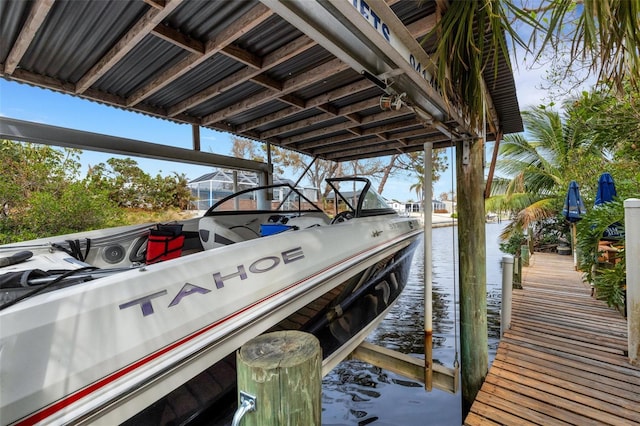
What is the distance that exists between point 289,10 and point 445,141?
16.6 feet

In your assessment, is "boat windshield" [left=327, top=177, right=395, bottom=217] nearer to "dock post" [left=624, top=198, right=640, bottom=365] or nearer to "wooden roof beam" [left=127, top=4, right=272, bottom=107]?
"wooden roof beam" [left=127, top=4, right=272, bottom=107]

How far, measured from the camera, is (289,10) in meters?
1.20

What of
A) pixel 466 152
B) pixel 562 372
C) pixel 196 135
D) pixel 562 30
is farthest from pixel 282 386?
pixel 196 135

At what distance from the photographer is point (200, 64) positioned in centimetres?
297

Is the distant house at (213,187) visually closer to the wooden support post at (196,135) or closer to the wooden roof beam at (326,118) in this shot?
the wooden roof beam at (326,118)

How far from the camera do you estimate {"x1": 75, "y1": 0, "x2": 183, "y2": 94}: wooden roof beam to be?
6.71 ft

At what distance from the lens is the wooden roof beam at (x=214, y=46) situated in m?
2.22

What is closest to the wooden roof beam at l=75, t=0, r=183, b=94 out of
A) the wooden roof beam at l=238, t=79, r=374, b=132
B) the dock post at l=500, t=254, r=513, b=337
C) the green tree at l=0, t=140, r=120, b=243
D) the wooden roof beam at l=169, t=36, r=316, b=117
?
the wooden roof beam at l=169, t=36, r=316, b=117

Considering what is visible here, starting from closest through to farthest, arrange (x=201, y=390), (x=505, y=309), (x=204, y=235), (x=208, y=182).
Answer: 1. (x=201, y=390)
2. (x=204, y=235)
3. (x=505, y=309)
4. (x=208, y=182)

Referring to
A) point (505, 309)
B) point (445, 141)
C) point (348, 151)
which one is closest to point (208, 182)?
point (348, 151)

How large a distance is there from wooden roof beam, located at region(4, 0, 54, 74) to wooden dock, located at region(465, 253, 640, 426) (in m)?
4.04

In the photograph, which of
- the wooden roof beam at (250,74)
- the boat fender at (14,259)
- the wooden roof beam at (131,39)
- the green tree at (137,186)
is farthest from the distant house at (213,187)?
the boat fender at (14,259)

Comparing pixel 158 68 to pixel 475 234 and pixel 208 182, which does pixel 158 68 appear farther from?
pixel 208 182

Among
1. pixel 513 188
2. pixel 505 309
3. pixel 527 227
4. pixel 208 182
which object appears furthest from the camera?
pixel 208 182
